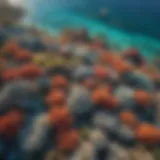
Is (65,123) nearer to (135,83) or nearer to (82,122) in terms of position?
(82,122)

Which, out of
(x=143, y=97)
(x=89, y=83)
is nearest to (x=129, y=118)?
(x=143, y=97)

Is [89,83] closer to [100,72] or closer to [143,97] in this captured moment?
[100,72]

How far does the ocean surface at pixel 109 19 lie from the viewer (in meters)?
1.75

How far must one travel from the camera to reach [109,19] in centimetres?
178

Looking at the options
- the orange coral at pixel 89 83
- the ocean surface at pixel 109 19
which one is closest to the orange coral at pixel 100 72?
the orange coral at pixel 89 83

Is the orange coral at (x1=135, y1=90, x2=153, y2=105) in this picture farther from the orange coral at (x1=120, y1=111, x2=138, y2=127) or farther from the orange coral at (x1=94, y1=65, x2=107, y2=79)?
the orange coral at (x1=94, y1=65, x2=107, y2=79)

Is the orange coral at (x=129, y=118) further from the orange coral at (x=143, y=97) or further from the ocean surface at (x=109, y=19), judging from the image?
the ocean surface at (x=109, y=19)

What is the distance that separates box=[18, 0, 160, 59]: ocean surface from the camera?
5.74 ft

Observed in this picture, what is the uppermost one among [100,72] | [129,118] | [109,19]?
[109,19]

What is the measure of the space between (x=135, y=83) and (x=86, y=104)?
300 millimetres

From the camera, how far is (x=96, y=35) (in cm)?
174

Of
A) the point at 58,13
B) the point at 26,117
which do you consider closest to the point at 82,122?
the point at 26,117

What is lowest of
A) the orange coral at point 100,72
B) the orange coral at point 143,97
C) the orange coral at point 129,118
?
the orange coral at point 129,118

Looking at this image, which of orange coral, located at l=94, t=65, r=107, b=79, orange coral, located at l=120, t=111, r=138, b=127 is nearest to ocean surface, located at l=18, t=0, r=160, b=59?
orange coral, located at l=94, t=65, r=107, b=79
